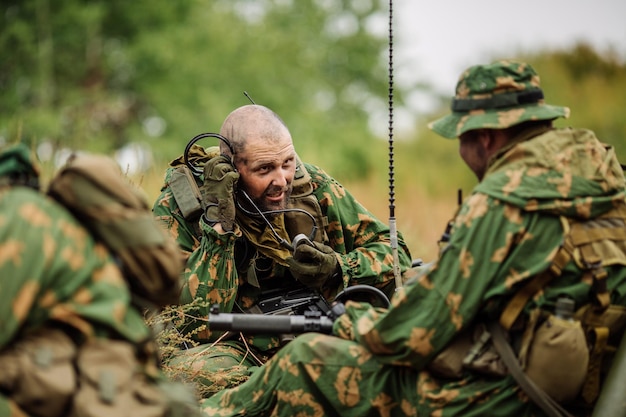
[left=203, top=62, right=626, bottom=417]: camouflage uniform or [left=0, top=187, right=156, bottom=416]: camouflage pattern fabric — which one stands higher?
[left=0, top=187, right=156, bottom=416]: camouflage pattern fabric

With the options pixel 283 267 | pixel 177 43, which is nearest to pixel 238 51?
pixel 177 43

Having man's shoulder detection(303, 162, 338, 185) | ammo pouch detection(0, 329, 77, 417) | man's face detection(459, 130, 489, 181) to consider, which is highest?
man's face detection(459, 130, 489, 181)

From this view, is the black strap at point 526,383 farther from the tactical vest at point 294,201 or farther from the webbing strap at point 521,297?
the tactical vest at point 294,201

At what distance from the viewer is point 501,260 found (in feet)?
12.7

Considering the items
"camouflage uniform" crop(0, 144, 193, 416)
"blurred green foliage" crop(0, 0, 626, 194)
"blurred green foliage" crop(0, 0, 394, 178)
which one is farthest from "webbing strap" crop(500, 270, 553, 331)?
"blurred green foliage" crop(0, 0, 394, 178)

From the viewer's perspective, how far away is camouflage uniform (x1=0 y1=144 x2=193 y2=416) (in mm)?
2986

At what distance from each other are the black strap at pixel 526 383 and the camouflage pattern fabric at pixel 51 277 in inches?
62.3

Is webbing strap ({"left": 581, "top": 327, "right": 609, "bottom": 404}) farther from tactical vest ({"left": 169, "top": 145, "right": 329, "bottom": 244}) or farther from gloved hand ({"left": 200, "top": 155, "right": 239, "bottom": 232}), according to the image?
gloved hand ({"left": 200, "top": 155, "right": 239, "bottom": 232})

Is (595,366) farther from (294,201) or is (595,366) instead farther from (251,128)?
(251,128)

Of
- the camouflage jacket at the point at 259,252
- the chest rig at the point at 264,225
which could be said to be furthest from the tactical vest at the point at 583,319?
the chest rig at the point at 264,225

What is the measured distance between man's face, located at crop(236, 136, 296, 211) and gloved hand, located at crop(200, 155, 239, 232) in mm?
119

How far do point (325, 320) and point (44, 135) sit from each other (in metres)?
16.0

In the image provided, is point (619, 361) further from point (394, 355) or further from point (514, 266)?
point (394, 355)

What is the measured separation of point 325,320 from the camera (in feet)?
14.9
